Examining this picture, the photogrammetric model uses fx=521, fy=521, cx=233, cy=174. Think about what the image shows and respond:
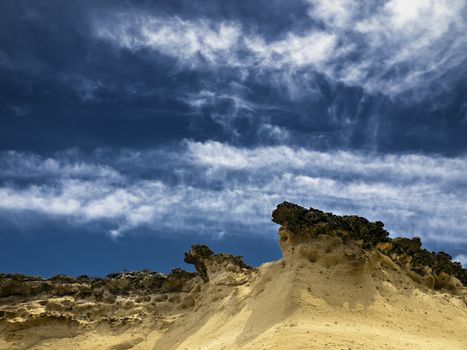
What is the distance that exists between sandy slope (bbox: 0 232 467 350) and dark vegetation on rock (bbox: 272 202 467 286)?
17.3 inches

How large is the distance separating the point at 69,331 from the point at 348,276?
48.0 feet

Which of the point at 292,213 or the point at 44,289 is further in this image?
the point at 44,289

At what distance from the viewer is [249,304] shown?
20.3m

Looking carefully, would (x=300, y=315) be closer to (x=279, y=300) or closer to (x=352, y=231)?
(x=279, y=300)

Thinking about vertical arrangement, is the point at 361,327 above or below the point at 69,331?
below

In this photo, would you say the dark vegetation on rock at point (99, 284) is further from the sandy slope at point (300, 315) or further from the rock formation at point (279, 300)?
the sandy slope at point (300, 315)

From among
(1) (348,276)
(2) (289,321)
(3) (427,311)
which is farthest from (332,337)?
(3) (427,311)

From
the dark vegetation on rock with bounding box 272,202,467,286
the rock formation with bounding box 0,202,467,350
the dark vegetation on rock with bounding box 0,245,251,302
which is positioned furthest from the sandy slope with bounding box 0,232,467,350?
the dark vegetation on rock with bounding box 0,245,251,302

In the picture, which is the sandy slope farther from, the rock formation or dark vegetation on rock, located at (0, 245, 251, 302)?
dark vegetation on rock, located at (0, 245, 251, 302)

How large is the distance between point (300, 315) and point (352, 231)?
5.54m

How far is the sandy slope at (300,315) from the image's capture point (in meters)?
16.1

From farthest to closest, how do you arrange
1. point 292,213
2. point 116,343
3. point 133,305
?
point 133,305 → point 116,343 → point 292,213

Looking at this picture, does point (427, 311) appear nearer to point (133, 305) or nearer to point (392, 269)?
point (392, 269)

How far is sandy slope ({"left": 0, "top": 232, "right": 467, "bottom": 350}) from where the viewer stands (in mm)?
16078
